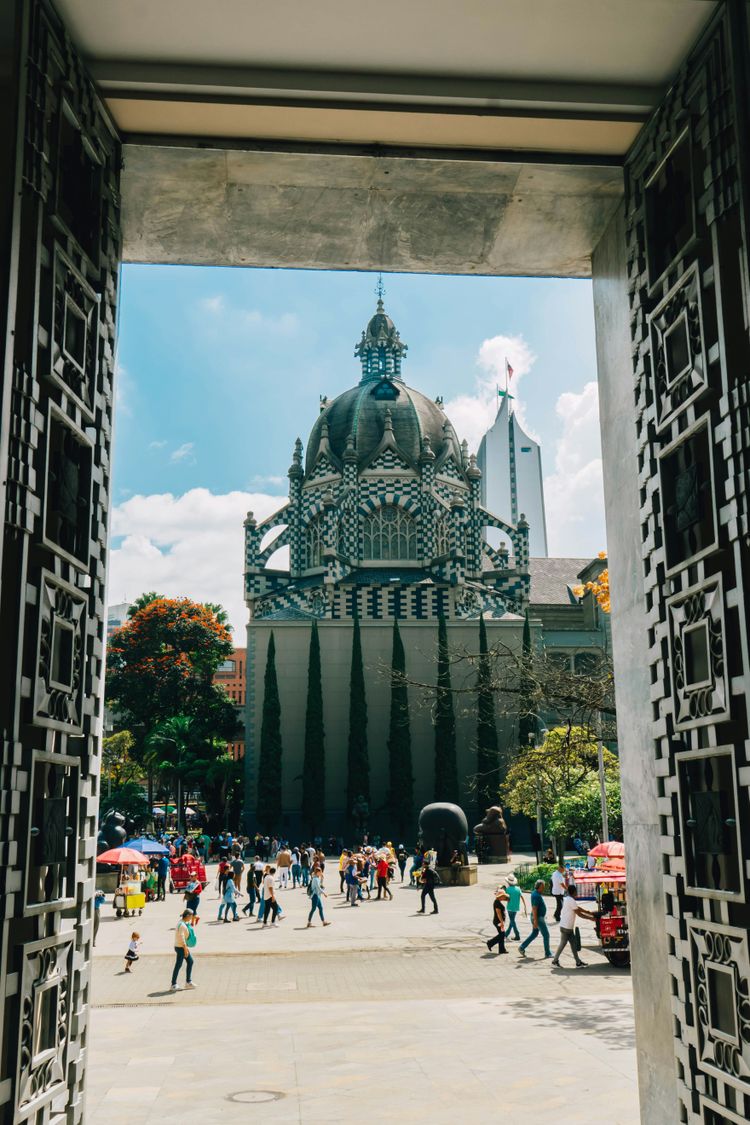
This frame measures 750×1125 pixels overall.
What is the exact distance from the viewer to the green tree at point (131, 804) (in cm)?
5209

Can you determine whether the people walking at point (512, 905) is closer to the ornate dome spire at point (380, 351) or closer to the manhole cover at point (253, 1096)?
the manhole cover at point (253, 1096)

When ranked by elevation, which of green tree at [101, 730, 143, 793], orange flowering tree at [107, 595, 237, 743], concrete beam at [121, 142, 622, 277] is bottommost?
green tree at [101, 730, 143, 793]

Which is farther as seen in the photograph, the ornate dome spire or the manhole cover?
the ornate dome spire

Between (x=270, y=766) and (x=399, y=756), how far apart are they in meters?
6.49

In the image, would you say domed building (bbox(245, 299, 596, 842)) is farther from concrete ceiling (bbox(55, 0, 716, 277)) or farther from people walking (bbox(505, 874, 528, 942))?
concrete ceiling (bbox(55, 0, 716, 277))

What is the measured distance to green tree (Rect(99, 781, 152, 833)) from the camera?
52094mm

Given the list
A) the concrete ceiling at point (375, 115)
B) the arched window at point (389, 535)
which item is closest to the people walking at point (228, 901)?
the concrete ceiling at point (375, 115)

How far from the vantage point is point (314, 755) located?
5234 cm

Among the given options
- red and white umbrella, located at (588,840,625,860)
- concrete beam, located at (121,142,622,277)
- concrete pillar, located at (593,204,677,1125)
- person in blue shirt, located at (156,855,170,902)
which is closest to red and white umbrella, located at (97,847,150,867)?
person in blue shirt, located at (156,855,170,902)

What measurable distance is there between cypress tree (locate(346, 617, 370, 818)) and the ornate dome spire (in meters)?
23.7

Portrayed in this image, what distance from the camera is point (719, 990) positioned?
5.38 m

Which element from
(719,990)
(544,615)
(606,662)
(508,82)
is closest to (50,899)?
(719,990)

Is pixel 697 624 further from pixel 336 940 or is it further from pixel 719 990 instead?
pixel 336 940

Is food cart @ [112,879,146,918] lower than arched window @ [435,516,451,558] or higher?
lower
